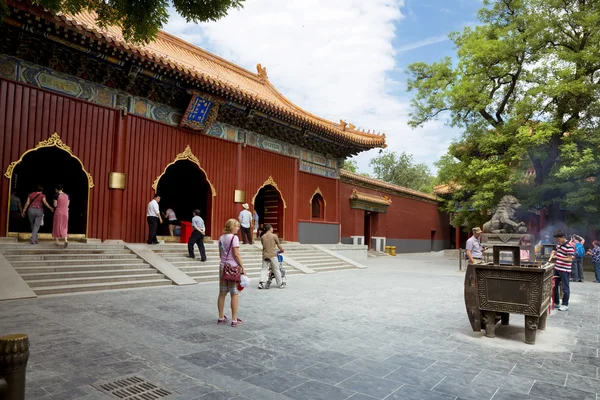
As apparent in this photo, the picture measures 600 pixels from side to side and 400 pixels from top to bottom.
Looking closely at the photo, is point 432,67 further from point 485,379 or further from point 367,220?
point 485,379

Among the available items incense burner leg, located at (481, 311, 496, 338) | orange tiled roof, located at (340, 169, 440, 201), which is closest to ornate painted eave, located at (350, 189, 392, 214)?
orange tiled roof, located at (340, 169, 440, 201)

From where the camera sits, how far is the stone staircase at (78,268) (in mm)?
6719

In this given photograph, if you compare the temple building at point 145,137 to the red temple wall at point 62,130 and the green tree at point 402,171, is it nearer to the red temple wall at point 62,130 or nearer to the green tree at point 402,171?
the red temple wall at point 62,130

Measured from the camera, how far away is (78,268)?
7508 millimetres

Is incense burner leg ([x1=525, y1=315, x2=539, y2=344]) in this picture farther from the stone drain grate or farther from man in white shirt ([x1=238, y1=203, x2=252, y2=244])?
man in white shirt ([x1=238, y1=203, x2=252, y2=244])

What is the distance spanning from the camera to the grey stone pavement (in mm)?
2854

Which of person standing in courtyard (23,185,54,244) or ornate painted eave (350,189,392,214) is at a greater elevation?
ornate painted eave (350,189,392,214)

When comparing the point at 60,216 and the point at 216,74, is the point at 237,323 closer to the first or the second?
the point at 60,216

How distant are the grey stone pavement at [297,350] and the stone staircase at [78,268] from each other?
816 millimetres

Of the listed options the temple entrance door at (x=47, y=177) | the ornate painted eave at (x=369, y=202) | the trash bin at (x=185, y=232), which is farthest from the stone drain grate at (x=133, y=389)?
the ornate painted eave at (x=369, y=202)

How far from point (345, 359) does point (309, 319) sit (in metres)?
1.62

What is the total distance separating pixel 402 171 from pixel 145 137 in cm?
3157

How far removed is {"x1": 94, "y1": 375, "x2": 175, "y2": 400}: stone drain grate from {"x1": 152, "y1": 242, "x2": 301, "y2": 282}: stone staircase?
5792 mm

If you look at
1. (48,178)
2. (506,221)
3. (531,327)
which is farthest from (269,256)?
(48,178)
